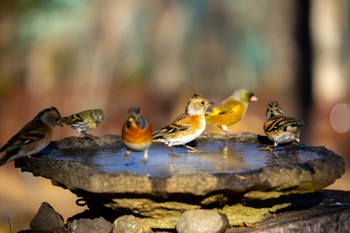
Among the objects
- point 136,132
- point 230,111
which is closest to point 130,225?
point 136,132

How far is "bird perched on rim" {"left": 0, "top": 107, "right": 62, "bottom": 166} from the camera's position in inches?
300

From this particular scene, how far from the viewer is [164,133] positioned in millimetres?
8156

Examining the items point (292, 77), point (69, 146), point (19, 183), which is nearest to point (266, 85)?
point (19, 183)

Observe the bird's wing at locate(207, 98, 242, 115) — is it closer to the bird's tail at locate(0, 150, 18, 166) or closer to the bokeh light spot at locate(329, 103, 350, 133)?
the bird's tail at locate(0, 150, 18, 166)

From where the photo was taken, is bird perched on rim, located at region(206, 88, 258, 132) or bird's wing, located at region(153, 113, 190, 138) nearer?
bird's wing, located at region(153, 113, 190, 138)

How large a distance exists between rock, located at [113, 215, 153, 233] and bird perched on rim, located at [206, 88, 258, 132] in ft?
10.2

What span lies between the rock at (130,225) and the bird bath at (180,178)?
0.28 feet

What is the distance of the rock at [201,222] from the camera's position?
22.4 feet

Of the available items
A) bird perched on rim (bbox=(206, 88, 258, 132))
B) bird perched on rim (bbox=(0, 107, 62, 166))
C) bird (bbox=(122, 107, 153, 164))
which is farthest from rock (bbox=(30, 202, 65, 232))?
bird perched on rim (bbox=(206, 88, 258, 132))

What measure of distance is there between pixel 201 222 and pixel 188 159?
1.48 metres

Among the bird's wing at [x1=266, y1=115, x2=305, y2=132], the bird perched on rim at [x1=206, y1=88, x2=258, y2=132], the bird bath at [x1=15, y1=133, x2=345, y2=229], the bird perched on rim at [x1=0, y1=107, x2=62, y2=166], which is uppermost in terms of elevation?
the bird perched on rim at [x1=206, y1=88, x2=258, y2=132]

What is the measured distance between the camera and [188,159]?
8.21 metres

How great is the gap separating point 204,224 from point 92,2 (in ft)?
104

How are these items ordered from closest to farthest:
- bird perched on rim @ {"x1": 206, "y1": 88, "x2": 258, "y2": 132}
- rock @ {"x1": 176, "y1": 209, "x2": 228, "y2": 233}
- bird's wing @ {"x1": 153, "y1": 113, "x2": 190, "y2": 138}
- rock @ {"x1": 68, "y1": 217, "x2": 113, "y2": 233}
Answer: rock @ {"x1": 176, "y1": 209, "x2": 228, "y2": 233}, rock @ {"x1": 68, "y1": 217, "x2": 113, "y2": 233}, bird's wing @ {"x1": 153, "y1": 113, "x2": 190, "y2": 138}, bird perched on rim @ {"x1": 206, "y1": 88, "x2": 258, "y2": 132}
